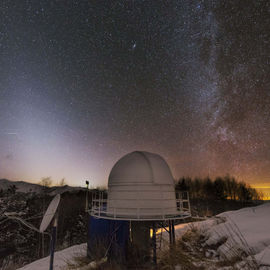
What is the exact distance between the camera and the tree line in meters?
81.1

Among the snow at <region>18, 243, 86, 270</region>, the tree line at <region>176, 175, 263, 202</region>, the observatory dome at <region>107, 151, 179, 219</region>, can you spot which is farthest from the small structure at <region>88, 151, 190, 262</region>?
the tree line at <region>176, 175, 263, 202</region>

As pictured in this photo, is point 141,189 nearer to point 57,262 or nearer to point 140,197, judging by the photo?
point 140,197

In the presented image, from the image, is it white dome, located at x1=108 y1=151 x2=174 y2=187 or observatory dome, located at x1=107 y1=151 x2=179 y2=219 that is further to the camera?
white dome, located at x1=108 y1=151 x2=174 y2=187

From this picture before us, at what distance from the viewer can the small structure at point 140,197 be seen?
1050 centimetres

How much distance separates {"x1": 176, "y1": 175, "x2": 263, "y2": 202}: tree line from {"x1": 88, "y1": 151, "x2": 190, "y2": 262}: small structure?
68647 mm

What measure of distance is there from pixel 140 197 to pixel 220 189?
80638 mm

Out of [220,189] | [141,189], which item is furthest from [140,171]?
[220,189]

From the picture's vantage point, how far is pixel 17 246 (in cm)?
2892

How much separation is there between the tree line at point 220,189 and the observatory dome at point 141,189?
69111 millimetres

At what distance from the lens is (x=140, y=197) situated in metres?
10.7

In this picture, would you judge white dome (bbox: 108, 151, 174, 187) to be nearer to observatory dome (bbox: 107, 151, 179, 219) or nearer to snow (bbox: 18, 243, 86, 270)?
observatory dome (bbox: 107, 151, 179, 219)

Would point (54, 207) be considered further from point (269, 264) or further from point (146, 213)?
point (269, 264)

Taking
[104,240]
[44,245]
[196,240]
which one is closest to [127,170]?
[104,240]

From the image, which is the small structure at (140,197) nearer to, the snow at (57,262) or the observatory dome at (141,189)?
the observatory dome at (141,189)
